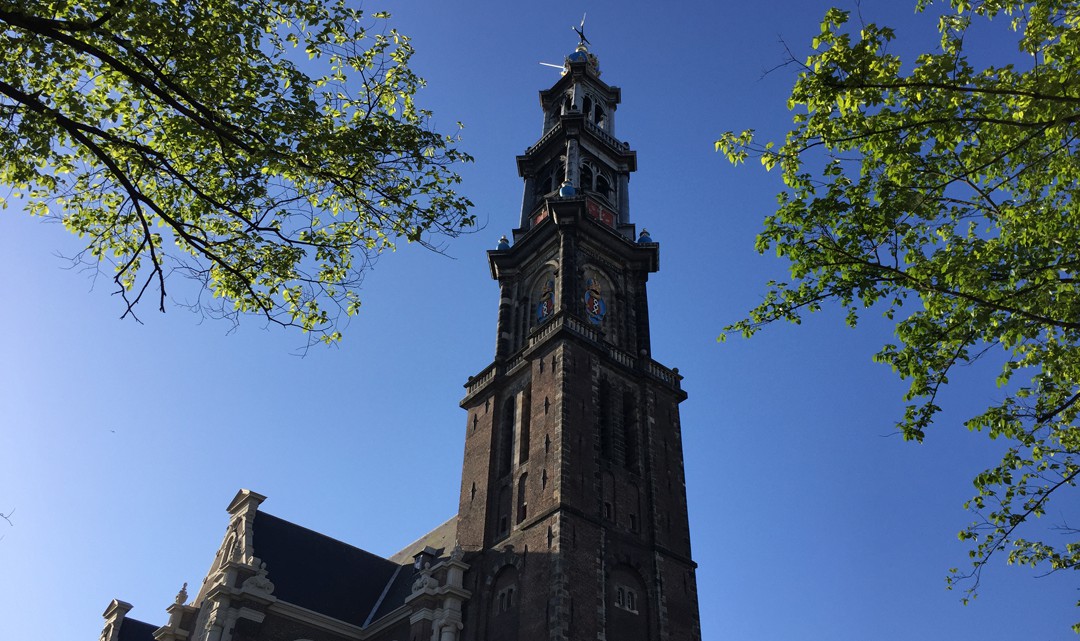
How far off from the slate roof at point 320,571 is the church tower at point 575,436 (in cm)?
613

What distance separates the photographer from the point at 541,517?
3089 centimetres

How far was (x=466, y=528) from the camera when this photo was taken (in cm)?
3497

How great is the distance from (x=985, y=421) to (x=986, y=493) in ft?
4.60

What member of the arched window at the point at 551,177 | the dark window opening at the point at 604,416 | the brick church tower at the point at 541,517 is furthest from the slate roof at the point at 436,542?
the arched window at the point at 551,177

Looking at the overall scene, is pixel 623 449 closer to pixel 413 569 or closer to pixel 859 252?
pixel 413 569

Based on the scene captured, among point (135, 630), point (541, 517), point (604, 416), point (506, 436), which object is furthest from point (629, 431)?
point (135, 630)

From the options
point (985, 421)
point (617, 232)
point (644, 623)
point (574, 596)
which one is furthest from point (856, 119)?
point (617, 232)

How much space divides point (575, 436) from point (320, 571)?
44.2ft

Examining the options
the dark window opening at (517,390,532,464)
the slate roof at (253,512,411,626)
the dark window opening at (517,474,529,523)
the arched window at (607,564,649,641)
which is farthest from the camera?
the dark window opening at (517,390,532,464)

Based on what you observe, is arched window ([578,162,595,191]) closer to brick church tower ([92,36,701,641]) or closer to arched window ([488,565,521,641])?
brick church tower ([92,36,701,641])

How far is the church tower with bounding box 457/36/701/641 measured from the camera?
2977cm

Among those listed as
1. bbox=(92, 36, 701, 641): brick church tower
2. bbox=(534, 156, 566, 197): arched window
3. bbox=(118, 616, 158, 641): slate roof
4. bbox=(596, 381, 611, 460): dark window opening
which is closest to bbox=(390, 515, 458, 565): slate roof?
bbox=(92, 36, 701, 641): brick church tower

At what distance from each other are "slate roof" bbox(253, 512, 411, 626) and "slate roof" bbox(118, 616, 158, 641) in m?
9.94

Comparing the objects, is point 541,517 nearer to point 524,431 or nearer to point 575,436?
point 575,436
